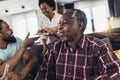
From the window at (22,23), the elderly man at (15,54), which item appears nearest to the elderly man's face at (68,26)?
the elderly man at (15,54)

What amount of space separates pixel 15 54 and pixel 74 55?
1.71ft

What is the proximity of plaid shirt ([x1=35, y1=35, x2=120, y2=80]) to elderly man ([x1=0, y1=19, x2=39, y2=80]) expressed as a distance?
237 millimetres

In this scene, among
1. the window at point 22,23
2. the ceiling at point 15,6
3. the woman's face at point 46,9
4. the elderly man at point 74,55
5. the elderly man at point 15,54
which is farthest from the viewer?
the window at point 22,23

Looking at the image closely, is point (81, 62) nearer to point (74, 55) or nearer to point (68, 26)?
point (74, 55)

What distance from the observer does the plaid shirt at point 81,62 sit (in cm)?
126

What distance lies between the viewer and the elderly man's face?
1394 millimetres

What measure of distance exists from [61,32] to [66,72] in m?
0.24

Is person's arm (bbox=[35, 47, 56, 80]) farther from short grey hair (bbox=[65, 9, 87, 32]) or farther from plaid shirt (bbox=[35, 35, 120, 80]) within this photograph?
short grey hair (bbox=[65, 9, 87, 32])

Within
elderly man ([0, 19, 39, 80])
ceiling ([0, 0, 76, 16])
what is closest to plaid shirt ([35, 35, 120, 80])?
elderly man ([0, 19, 39, 80])

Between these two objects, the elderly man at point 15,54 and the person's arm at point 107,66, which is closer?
the person's arm at point 107,66

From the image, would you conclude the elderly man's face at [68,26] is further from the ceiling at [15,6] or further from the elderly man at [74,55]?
the ceiling at [15,6]

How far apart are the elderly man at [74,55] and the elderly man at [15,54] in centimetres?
25

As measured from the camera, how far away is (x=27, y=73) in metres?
1.61

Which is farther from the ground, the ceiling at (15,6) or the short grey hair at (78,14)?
the ceiling at (15,6)
